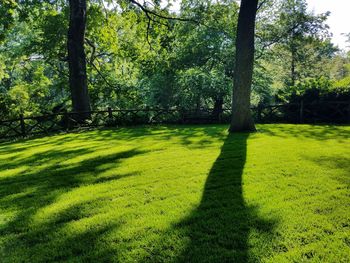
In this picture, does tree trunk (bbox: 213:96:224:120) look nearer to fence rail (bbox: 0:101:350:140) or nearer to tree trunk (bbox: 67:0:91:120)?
fence rail (bbox: 0:101:350:140)

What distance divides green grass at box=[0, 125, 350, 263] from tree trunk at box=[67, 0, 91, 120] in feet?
33.5

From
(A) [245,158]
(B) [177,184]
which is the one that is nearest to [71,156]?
(B) [177,184]

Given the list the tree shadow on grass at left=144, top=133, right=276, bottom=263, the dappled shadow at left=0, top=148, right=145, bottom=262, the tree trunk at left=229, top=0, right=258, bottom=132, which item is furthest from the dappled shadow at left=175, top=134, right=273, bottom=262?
the tree trunk at left=229, top=0, right=258, bottom=132

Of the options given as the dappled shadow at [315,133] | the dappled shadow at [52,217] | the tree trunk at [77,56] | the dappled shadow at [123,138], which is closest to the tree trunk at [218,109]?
the dappled shadow at [123,138]

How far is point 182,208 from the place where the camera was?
13.8 feet

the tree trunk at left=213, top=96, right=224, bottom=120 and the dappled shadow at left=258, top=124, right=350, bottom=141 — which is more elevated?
the tree trunk at left=213, top=96, right=224, bottom=120

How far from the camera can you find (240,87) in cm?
1136

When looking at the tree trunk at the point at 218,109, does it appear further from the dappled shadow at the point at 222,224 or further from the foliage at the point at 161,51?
the dappled shadow at the point at 222,224

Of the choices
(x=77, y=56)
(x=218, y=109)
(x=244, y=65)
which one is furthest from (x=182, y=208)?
(x=218, y=109)

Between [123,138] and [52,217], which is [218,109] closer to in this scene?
[123,138]

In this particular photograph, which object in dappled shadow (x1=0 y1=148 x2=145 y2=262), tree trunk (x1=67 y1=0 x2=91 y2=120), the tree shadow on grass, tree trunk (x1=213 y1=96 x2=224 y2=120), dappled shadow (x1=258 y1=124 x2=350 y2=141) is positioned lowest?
dappled shadow (x1=0 y1=148 x2=145 y2=262)

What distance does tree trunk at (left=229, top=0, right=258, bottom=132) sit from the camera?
10.9m

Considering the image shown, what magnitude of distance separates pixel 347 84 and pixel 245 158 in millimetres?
12921

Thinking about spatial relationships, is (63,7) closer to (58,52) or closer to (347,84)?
(58,52)
